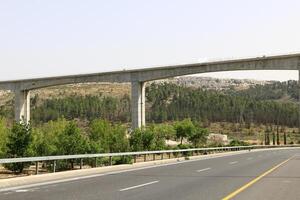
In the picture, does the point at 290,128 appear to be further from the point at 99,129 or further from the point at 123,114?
the point at 99,129

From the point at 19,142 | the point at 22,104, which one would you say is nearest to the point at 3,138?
the point at 19,142

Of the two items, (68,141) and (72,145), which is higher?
(68,141)

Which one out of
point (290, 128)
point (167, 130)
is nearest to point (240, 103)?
point (290, 128)

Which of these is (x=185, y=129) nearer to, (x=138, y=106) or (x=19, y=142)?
(x=138, y=106)

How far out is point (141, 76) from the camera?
76625mm

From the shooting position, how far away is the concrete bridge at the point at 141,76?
67.2 meters

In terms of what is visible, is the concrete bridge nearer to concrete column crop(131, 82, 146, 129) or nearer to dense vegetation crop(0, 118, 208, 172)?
concrete column crop(131, 82, 146, 129)

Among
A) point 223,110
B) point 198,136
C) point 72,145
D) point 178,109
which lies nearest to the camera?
point 72,145

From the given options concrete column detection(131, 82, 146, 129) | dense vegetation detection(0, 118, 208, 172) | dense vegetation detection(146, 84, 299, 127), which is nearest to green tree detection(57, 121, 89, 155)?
dense vegetation detection(0, 118, 208, 172)

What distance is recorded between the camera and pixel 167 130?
277 ft

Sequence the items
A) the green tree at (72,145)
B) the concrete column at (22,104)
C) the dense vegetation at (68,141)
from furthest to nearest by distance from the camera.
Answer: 1. the concrete column at (22,104)
2. the green tree at (72,145)
3. the dense vegetation at (68,141)

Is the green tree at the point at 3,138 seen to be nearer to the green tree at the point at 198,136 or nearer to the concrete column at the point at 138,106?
the concrete column at the point at 138,106

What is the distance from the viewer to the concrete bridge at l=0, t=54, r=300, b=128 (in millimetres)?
67188

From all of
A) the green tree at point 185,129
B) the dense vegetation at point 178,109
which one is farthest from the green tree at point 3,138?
the dense vegetation at point 178,109
